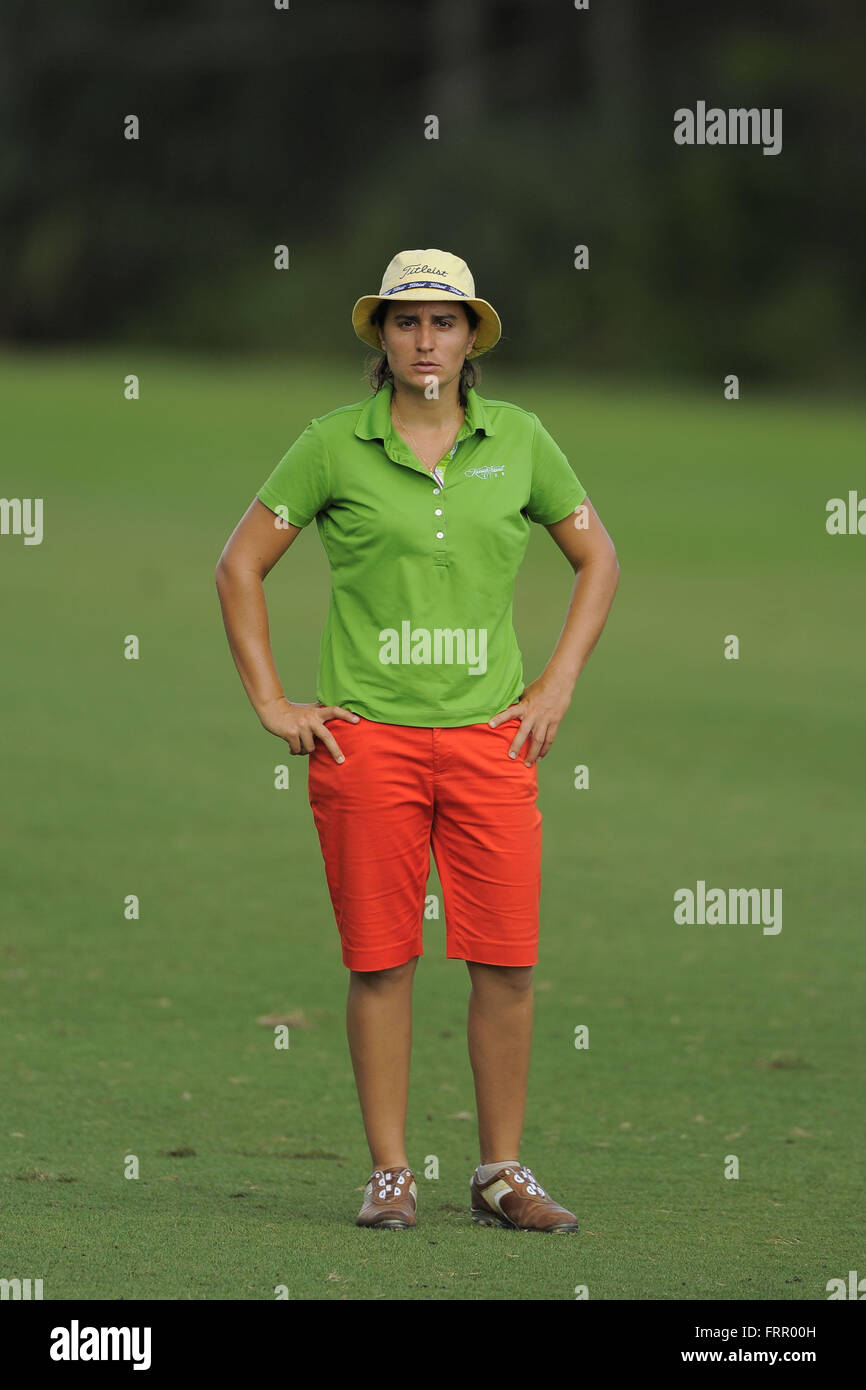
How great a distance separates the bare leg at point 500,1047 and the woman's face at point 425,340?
1.29 metres

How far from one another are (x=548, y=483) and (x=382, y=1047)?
1.29 m

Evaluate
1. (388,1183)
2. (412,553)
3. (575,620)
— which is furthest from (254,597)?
(388,1183)

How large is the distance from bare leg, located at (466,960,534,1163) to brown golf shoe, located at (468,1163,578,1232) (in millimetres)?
65

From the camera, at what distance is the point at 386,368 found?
15.9ft

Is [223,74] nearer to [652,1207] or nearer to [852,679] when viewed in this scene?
[852,679]

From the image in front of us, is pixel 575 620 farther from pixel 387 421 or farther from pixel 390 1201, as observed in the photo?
pixel 390 1201

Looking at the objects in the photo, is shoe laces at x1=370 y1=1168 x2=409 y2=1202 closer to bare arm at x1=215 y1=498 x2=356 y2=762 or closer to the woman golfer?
the woman golfer

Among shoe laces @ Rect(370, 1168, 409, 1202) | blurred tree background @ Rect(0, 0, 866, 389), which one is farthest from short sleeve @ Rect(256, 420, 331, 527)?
blurred tree background @ Rect(0, 0, 866, 389)

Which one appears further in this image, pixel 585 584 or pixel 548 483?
pixel 585 584

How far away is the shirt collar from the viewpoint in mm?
4598

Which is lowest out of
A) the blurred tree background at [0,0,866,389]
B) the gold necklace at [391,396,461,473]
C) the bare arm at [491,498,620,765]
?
the bare arm at [491,498,620,765]

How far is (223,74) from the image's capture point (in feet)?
149

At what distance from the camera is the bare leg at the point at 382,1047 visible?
4.73 m

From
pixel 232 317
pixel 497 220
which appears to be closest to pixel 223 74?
pixel 232 317
